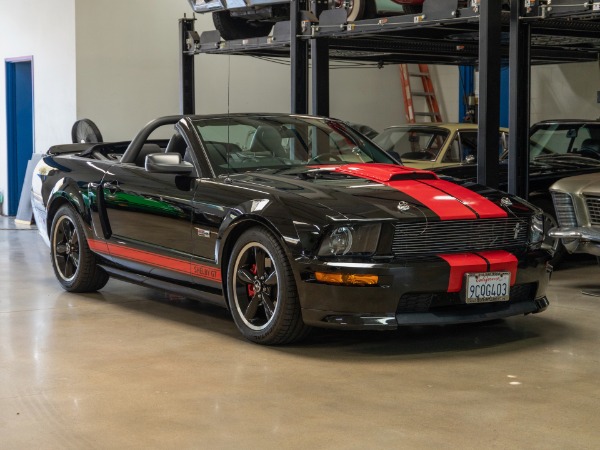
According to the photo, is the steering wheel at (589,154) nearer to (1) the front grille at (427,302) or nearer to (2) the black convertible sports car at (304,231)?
(2) the black convertible sports car at (304,231)

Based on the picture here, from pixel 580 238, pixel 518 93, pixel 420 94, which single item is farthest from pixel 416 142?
pixel 420 94

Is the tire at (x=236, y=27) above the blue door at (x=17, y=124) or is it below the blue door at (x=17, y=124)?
above

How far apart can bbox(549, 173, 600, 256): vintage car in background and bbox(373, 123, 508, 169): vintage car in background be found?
2.56 m

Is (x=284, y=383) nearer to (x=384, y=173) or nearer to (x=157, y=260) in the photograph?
(x=384, y=173)

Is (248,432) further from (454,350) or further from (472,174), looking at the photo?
(472,174)

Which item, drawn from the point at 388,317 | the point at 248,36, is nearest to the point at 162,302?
the point at 388,317

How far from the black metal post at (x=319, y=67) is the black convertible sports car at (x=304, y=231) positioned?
2.99 meters

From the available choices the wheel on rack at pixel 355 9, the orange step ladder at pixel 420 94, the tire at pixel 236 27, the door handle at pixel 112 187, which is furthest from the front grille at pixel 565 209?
the orange step ladder at pixel 420 94

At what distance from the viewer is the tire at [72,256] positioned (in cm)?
741

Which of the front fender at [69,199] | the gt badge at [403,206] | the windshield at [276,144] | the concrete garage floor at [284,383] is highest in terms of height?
the windshield at [276,144]

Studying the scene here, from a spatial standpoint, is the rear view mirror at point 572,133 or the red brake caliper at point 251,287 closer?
the red brake caliper at point 251,287

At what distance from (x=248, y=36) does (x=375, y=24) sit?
Answer: 276 cm

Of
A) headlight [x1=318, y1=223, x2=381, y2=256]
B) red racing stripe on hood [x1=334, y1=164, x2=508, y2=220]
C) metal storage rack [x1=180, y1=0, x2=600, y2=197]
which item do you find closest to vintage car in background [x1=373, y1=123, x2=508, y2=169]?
metal storage rack [x1=180, y1=0, x2=600, y2=197]

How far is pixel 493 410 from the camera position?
4.44 metres
